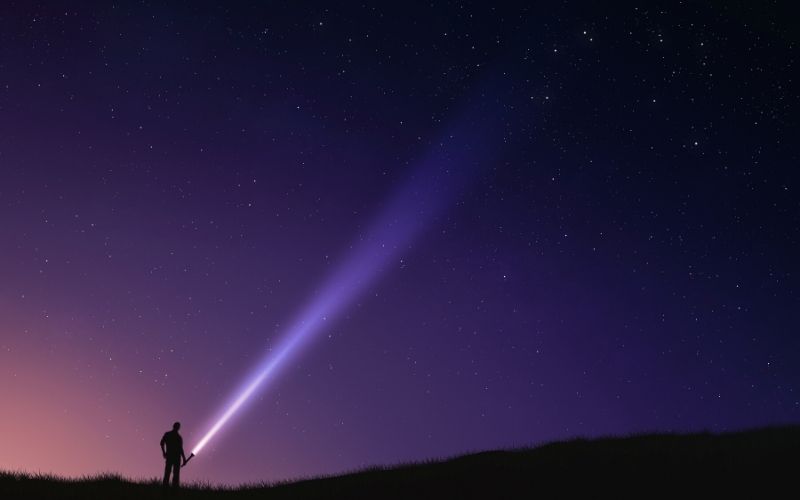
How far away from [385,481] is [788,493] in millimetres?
10105

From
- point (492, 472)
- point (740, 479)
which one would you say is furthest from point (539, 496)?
point (740, 479)

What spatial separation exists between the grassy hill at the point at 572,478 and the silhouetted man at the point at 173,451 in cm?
64

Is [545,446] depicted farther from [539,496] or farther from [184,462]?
[184,462]

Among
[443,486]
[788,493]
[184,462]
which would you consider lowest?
[788,493]

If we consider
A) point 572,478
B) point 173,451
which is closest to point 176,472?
point 173,451

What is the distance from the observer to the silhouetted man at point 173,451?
18.1 m

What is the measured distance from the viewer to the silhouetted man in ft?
59.3

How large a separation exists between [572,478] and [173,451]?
33.8ft

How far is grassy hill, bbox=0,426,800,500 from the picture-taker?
16.7 metres

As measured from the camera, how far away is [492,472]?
1934 cm

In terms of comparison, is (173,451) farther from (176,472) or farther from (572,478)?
(572,478)

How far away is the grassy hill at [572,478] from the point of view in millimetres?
16656

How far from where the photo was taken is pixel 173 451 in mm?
18109

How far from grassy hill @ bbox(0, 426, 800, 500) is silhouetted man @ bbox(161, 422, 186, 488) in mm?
645
